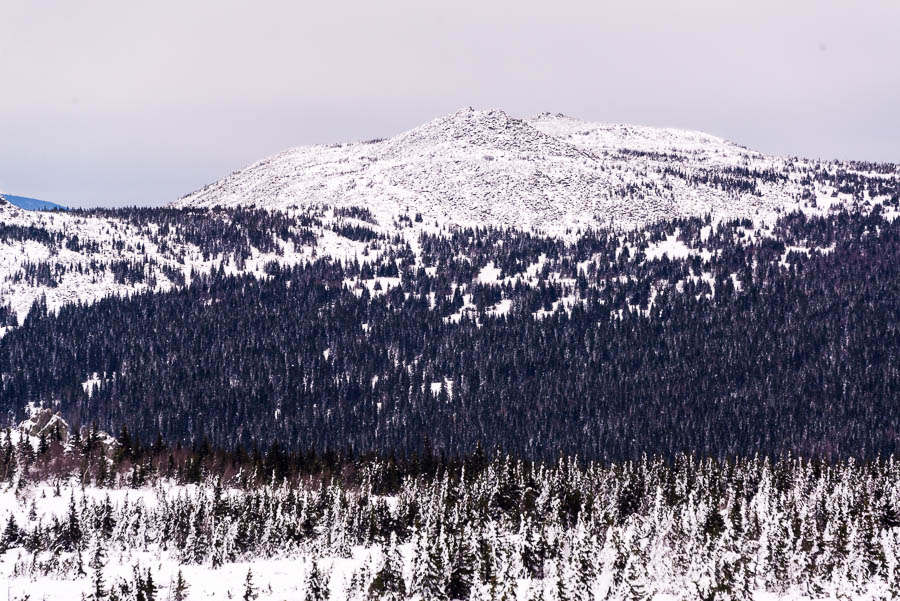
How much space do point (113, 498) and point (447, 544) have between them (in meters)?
56.6

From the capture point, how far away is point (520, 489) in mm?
134500

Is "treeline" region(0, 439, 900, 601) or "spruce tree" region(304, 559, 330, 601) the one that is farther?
"treeline" region(0, 439, 900, 601)

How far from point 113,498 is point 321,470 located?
1597 inches

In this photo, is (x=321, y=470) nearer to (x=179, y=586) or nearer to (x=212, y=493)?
(x=212, y=493)

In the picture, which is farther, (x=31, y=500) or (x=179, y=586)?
(x=31, y=500)

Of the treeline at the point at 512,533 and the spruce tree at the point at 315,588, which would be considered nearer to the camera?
the spruce tree at the point at 315,588

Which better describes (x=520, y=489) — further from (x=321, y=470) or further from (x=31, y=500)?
(x=31, y=500)

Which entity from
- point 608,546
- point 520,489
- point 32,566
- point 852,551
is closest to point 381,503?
point 520,489

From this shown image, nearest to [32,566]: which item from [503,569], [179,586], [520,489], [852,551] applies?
[179,586]

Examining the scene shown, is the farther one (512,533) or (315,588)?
(512,533)

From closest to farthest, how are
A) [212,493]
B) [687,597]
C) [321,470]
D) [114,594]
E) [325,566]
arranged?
1. [114,594]
2. [687,597]
3. [325,566]
4. [212,493]
5. [321,470]

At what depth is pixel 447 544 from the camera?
102438mm

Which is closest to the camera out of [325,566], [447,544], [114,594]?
Answer: [114,594]

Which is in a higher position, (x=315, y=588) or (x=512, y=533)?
(x=315, y=588)
